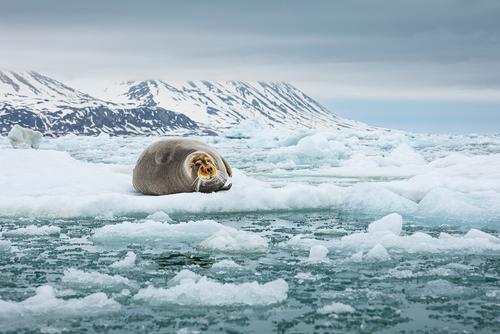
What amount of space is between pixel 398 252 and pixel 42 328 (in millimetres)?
4446

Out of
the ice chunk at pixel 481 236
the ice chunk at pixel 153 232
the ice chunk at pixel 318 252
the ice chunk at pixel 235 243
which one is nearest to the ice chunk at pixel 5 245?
the ice chunk at pixel 153 232

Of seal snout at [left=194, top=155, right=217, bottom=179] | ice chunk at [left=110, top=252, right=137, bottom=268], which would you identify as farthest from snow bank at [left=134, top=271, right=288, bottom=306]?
seal snout at [left=194, top=155, right=217, bottom=179]

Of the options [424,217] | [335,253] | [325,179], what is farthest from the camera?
[325,179]

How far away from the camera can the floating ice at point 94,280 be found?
6.27 m

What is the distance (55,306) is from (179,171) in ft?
24.1

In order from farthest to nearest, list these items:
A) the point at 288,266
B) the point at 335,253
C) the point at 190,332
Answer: the point at 335,253 → the point at 288,266 → the point at 190,332

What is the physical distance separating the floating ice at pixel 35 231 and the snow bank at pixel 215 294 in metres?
3.83

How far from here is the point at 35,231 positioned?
9.27 m

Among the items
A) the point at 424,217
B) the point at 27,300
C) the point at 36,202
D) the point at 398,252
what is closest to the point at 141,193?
the point at 36,202

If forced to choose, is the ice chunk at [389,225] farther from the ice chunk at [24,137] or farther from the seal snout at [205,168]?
the ice chunk at [24,137]

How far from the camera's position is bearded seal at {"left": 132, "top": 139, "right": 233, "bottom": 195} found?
41.4ft

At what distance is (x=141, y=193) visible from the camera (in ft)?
43.2

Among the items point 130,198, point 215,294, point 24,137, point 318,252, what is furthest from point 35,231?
point 24,137

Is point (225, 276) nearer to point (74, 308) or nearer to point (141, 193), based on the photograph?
point (74, 308)
